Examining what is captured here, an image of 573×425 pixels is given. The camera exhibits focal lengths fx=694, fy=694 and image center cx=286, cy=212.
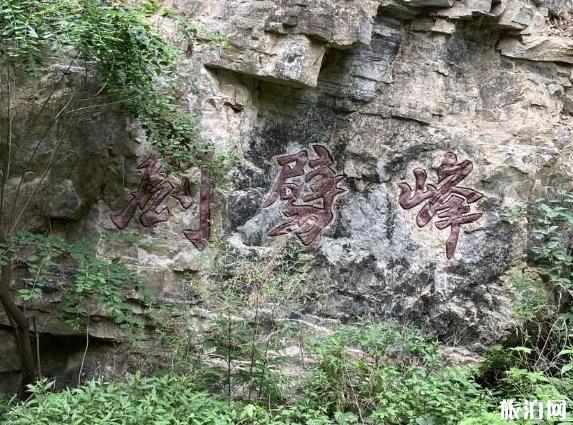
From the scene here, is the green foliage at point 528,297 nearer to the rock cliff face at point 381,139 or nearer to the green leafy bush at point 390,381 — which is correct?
the rock cliff face at point 381,139

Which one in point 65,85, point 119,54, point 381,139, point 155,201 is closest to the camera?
point 119,54

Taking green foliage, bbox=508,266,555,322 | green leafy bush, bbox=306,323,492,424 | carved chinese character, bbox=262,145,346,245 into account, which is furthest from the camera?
carved chinese character, bbox=262,145,346,245

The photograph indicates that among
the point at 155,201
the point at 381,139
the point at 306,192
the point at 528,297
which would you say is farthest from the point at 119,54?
the point at 528,297

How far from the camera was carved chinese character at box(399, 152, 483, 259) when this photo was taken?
19.0 feet

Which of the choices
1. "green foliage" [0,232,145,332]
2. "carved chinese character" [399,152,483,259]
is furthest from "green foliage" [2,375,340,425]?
"carved chinese character" [399,152,483,259]

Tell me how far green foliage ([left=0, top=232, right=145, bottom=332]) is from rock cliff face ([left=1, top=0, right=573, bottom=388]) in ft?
1.26

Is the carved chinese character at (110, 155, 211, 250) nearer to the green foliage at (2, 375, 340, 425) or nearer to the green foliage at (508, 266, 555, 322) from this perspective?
the green foliage at (2, 375, 340, 425)

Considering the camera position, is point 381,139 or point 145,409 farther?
point 381,139

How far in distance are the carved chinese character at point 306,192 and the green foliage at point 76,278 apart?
4.75ft

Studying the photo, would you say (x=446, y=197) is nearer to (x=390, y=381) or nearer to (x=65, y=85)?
(x=390, y=381)

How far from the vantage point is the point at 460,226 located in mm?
5785

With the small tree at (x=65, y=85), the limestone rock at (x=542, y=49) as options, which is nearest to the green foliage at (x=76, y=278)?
the small tree at (x=65, y=85)

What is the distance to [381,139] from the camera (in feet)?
19.5

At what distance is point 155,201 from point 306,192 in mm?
1281
